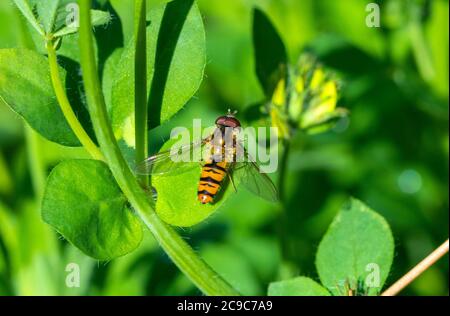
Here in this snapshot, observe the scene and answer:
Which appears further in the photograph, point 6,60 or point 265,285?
point 265,285

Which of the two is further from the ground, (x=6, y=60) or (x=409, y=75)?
(x=6, y=60)

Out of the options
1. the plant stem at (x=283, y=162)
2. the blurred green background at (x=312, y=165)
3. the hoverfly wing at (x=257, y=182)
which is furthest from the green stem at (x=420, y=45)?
the hoverfly wing at (x=257, y=182)

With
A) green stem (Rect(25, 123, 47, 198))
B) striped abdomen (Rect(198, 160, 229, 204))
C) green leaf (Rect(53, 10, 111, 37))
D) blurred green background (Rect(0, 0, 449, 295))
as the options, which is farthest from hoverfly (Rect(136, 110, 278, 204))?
green stem (Rect(25, 123, 47, 198))

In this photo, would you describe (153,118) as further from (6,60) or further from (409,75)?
(409,75)

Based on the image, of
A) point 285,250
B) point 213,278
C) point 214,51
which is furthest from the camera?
point 214,51

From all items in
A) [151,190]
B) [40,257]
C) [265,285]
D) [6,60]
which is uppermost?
[6,60]

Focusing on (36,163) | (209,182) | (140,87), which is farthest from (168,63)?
(36,163)

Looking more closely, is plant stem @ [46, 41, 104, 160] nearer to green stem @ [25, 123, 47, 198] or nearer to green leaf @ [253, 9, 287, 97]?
green leaf @ [253, 9, 287, 97]

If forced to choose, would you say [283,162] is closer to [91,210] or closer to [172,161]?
[172,161]
